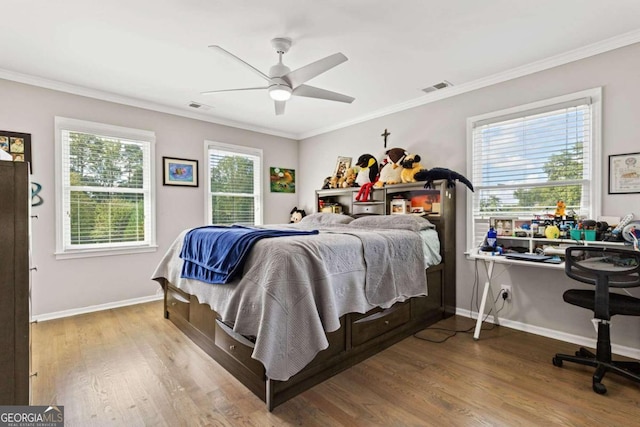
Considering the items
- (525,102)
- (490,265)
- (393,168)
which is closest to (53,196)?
(393,168)

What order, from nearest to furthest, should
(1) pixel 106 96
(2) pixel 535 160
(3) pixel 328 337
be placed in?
(3) pixel 328 337
(2) pixel 535 160
(1) pixel 106 96

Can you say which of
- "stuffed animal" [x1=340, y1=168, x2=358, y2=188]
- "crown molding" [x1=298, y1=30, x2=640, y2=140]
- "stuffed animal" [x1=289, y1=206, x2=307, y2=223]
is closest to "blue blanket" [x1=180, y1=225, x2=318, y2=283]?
"stuffed animal" [x1=340, y1=168, x2=358, y2=188]

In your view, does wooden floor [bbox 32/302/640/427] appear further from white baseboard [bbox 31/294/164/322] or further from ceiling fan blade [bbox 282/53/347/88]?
ceiling fan blade [bbox 282/53/347/88]

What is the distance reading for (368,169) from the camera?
4.15 m

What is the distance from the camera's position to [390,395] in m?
1.96

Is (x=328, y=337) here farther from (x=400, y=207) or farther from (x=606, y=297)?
(x=400, y=207)

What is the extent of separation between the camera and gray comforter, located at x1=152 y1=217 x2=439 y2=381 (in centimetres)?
176

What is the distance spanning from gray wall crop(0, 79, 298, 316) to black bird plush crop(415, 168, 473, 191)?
292 cm

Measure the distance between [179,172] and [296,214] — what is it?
6.41 ft

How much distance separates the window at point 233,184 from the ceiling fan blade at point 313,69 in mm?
2507

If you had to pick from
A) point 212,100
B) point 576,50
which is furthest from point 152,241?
point 576,50

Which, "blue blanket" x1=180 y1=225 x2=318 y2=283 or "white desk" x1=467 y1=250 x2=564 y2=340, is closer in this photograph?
"blue blanket" x1=180 y1=225 x2=318 y2=283

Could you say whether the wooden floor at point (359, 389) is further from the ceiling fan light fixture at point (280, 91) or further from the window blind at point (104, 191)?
the ceiling fan light fixture at point (280, 91)

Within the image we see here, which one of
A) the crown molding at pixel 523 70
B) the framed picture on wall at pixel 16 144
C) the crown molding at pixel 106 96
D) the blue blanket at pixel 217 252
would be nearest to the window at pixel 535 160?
the crown molding at pixel 523 70
